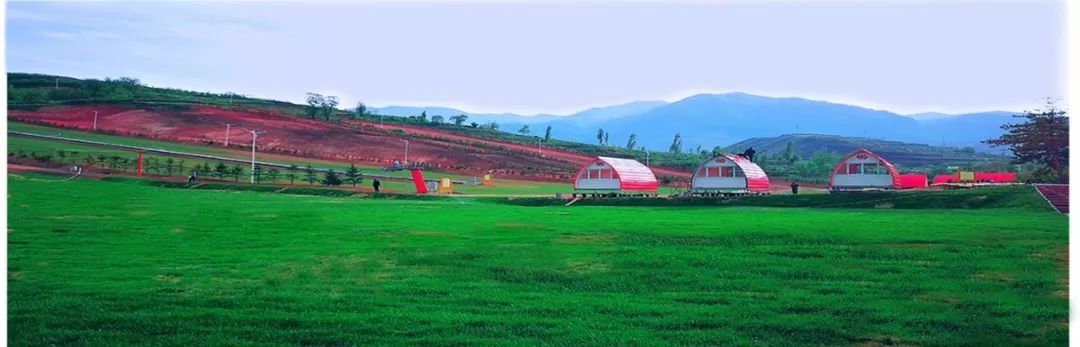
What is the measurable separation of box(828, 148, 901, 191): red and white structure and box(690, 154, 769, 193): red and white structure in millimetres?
1608

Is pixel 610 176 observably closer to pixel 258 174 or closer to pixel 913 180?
pixel 913 180

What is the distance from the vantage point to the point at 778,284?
766cm

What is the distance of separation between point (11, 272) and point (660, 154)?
1033cm

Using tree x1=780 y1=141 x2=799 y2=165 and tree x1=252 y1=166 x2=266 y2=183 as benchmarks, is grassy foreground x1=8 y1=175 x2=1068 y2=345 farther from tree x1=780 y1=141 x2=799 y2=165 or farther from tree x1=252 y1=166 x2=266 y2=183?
tree x1=780 y1=141 x2=799 y2=165

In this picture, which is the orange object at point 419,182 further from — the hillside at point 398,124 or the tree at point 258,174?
the tree at point 258,174

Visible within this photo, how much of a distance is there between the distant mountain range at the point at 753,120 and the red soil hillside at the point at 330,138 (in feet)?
2.32

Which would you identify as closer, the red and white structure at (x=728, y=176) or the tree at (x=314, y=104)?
the tree at (x=314, y=104)

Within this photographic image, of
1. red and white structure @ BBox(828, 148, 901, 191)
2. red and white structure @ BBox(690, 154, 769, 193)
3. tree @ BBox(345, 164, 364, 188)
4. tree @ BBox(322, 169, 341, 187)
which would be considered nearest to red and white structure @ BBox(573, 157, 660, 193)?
red and white structure @ BBox(690, 154, 769, 193)

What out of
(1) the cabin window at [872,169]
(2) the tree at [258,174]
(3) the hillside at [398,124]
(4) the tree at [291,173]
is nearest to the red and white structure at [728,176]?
(3) the hillside at [398,124]

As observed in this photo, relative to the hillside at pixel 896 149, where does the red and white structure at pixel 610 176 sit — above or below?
below

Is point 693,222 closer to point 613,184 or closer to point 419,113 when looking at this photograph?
point 613,184

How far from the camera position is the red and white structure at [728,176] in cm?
1480

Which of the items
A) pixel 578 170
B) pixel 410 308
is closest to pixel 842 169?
pixel 578 170

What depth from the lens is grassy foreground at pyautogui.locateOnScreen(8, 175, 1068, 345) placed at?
6645 millimetres
